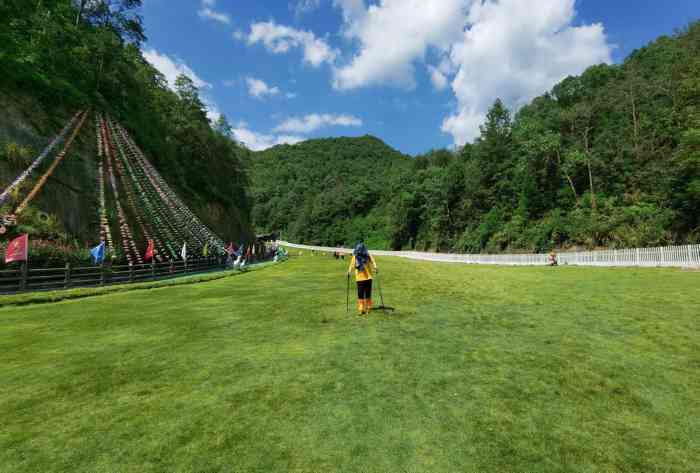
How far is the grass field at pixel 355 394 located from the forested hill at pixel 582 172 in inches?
1272

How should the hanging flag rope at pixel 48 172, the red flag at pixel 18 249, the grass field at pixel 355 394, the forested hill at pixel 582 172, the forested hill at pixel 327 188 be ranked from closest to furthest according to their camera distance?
the grass field at pixel 355 394
the red flag at pixel 18 249
the hanging flag rope at pixel 48 172
the forested hill at pixel 582 172
the forested hill at pixel 327 188

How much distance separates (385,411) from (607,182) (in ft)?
176

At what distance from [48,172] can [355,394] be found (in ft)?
85.0

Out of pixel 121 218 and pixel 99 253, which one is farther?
pixel 121 218

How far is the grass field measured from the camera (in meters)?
3.12

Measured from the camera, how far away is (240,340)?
6.83 m

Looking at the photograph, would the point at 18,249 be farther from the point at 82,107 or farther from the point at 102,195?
the point at 82,107

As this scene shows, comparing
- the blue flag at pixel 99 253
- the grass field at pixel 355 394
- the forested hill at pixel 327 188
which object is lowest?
the grass field at pixel 355 394

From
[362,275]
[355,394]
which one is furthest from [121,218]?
[355,394]

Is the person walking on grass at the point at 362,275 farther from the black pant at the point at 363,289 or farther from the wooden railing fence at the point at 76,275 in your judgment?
the wooden railing fence at the point at 76,275

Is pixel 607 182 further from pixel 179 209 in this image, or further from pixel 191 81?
pixel 191 81

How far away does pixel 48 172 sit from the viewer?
68.6ft

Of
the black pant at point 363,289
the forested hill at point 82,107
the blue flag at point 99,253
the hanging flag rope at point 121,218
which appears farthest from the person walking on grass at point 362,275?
the forested hill at point 82,107

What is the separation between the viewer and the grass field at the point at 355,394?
3.12m
